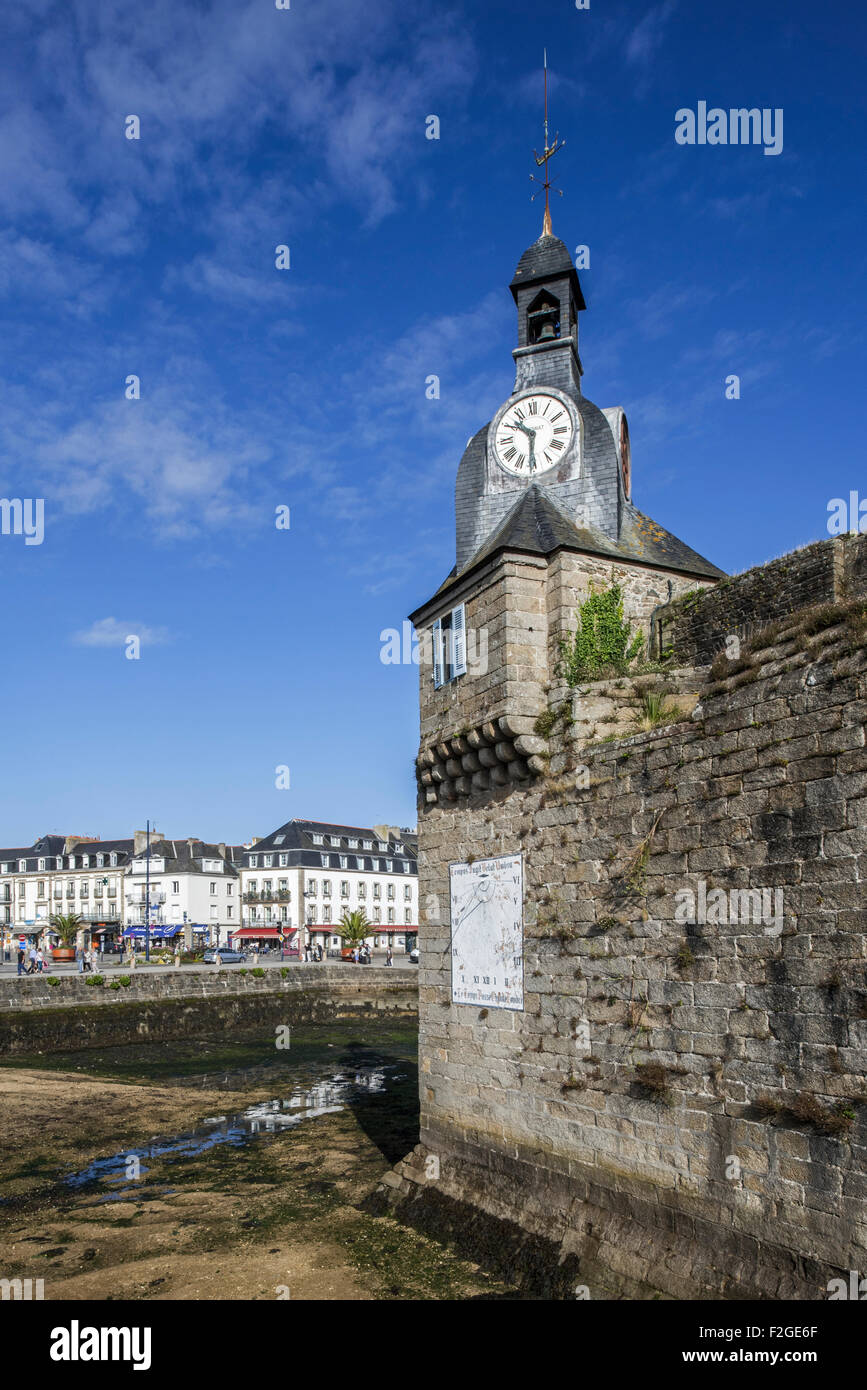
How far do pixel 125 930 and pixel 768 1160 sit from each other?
6966cm

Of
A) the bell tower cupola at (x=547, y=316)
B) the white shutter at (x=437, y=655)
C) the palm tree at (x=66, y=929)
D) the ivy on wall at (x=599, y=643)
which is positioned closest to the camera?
the ivy on wall at (x=599, y=643)

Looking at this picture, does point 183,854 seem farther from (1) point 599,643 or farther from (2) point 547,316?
(1) point 599,643

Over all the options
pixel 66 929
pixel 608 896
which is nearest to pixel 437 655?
pixel 608 896

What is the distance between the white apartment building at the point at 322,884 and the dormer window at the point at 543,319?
198 feet

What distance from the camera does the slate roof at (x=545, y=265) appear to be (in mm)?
14406

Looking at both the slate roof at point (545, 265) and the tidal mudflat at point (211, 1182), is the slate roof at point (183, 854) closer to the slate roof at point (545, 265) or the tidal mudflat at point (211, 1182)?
the tidal mudflat at point (211, 1182)

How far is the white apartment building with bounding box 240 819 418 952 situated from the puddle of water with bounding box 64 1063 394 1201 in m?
45.7

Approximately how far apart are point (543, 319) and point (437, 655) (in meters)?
6.07

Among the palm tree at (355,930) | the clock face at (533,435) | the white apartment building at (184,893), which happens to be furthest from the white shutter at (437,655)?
the white apartment building at (184,893)

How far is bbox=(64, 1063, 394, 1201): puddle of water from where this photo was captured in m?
15.8

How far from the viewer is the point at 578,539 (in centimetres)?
1177

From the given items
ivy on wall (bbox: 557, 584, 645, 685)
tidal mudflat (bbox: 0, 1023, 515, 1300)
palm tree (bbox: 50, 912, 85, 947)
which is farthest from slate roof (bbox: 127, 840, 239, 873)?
ivy on wall (bbox: 557, 584, 645, 685)
